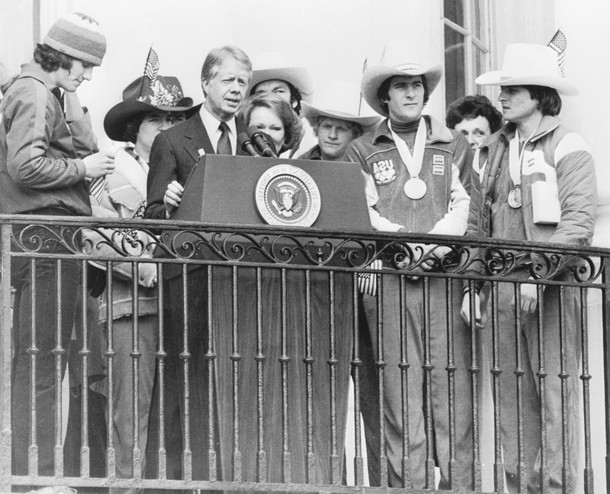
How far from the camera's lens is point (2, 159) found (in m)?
10.5

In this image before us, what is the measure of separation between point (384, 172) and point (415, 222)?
317 mm

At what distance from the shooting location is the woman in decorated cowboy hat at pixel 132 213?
1030 centimetres

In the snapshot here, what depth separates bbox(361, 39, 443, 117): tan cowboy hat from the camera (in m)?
11.1

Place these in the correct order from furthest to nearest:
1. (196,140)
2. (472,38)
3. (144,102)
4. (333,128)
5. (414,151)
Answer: (472,38), (333,128), (144,102), (414,151), (196,140)

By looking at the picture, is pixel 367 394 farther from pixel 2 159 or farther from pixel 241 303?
pixel 2 159

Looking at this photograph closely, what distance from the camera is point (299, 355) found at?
1007 cm

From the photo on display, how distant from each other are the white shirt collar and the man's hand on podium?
0.52 metres

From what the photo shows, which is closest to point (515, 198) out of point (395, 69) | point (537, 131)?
point (537, 131)

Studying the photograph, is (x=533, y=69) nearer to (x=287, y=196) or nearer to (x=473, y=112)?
(x=473, y=112)

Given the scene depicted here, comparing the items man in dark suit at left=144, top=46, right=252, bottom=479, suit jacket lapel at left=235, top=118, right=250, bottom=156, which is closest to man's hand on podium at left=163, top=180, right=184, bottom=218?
man in dark suit at left=144, top=46, right=252, bottom=479

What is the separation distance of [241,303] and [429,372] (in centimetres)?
101

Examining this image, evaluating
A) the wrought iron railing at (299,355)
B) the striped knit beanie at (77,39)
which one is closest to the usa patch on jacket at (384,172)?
the wrought iron railing at (299,355)

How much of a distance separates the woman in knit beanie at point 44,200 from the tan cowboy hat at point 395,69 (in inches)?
59.1

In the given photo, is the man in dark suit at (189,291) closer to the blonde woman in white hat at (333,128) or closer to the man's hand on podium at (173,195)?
the man's hand on podium at (173,195)
